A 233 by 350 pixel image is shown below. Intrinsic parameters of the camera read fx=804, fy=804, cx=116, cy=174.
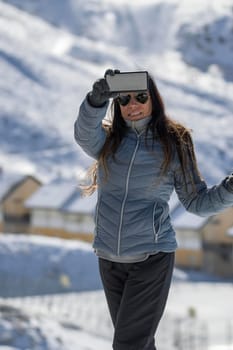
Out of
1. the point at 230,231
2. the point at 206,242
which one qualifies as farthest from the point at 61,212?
the point at 230,231

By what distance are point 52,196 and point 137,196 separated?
31.5 meters

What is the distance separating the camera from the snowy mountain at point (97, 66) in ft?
221

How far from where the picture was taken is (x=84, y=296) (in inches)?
906

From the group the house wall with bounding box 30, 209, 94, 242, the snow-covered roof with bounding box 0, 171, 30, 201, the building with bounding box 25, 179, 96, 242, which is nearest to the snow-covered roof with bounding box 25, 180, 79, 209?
the building with bounding box 25, 179, 96, 242

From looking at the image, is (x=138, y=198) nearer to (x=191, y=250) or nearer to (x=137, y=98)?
(x=137, y=98)

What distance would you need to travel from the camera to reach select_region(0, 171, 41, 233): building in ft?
113

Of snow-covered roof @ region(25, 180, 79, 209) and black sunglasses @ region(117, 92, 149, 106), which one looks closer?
black sunglasses @ region(117, 92, 149, 106)

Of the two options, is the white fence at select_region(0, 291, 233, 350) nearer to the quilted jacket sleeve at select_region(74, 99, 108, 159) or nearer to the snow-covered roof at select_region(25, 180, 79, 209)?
the quilted jacket sleeve at select_region(74, 99, 108, 159)

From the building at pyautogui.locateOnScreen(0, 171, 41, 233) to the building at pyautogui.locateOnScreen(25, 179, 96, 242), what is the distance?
0.52 m

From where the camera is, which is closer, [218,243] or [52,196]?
[218,243]

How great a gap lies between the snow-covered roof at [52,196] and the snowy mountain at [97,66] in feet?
20.8

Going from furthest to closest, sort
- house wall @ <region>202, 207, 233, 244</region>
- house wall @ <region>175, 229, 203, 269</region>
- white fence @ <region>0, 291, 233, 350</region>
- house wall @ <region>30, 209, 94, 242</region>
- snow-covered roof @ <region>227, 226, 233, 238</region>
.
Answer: house wall @ <region>30, 209, 94, 242</region>, house wall @ <region>202, 207, 233, 244</region>, snow-covered roof @ <region>227, 226, 233, 238</region>, house wall @ <region>175, 229, 203, 269</region>, white fence @ <region>0, 291, 233, 350</region>

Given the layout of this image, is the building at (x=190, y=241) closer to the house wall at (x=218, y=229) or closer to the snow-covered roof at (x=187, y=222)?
the snow-covered roof at (x=187, y=222)

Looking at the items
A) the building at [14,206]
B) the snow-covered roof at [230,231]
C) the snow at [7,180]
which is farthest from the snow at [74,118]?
the snow-covered roof at [230,231]
